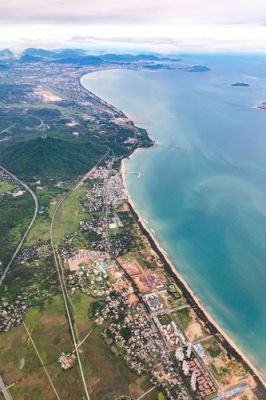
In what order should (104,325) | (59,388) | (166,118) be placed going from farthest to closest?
(166,118), (104,325), (59,388)

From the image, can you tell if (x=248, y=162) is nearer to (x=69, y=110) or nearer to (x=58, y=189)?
(x=58, y=189)

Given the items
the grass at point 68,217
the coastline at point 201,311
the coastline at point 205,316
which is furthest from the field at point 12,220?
the coastline at point 205,316

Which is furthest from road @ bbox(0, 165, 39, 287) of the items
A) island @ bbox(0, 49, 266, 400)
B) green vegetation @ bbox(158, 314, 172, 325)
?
green vegetation @ bbox(158, 314, 172, 325)

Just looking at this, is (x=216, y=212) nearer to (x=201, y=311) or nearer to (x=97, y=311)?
(x=201, y=311)

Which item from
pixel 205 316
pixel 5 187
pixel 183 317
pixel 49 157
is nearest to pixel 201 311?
pixel 205 316

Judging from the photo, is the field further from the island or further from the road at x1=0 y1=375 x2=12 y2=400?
the road at x1=0 y1=375 x2=12 y2=400

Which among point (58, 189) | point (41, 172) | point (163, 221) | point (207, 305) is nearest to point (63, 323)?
point (207, 305)
